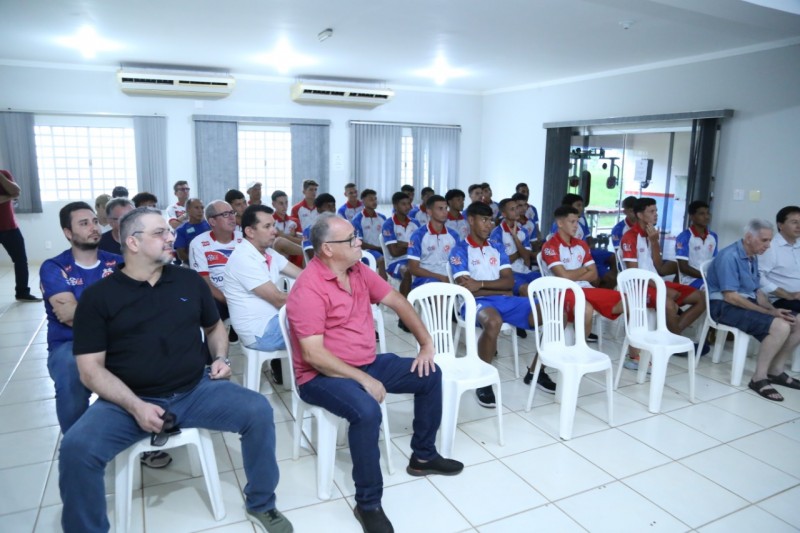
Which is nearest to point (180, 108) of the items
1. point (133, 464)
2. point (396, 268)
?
point (396, 268)

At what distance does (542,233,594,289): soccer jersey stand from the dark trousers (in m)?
5.33

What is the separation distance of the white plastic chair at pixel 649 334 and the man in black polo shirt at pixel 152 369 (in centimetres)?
231

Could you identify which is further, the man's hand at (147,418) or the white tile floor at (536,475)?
the white tile floor at (536,475)

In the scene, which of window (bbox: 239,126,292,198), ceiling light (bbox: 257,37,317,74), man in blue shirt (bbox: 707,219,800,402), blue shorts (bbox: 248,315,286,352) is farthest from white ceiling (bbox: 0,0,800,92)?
blue shorts (bbox: 248,315,286,352)

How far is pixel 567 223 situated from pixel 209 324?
105 inches

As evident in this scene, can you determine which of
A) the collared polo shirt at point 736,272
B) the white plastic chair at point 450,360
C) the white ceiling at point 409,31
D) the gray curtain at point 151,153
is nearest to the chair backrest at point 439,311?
the white plastic chair at point 450,360

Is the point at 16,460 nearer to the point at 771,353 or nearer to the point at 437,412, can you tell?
the point at 437,412

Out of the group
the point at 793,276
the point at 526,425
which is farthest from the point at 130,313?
the point at 793,276

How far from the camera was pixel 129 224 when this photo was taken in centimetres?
199

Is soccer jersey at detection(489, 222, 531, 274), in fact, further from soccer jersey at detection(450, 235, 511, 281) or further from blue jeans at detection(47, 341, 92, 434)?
blue jeans at detection(47, 341, 92, 434)

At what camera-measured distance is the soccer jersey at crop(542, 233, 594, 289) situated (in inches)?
151

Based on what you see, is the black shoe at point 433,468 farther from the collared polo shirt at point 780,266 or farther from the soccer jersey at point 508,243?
the collared polo shirt at point 780,266

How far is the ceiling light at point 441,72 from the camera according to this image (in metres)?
6.77

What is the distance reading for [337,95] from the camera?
804cm
